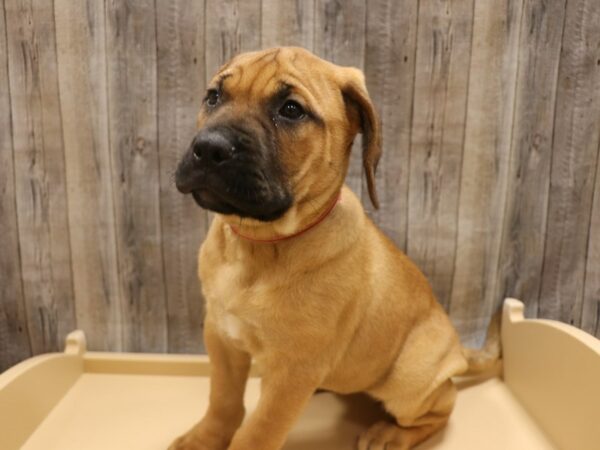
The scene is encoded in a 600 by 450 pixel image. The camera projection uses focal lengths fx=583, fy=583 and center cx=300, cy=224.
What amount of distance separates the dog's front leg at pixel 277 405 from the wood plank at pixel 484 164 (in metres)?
1.01

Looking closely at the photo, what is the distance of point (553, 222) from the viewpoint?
2.31 m

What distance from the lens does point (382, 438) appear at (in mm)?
1899

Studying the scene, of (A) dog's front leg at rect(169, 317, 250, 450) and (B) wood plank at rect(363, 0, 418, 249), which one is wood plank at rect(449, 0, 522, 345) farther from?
(A) dog's front leg at rect(169, 317, 250, 450)

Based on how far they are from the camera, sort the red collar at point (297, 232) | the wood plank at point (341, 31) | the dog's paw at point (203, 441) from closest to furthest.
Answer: the red collar at point (297, 232)
the dog's paw at point (203, 441)
the wood plank at point (341, 31)

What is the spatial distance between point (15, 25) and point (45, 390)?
1318 mm

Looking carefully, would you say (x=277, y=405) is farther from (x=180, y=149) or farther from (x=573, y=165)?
(x=573, y=165)

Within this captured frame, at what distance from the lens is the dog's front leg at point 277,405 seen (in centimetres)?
159

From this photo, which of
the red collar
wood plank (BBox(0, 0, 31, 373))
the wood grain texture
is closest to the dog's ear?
the red collar

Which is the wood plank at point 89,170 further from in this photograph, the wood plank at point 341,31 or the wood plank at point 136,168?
the wood plank at point 341,31

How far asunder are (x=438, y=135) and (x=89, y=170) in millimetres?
1346

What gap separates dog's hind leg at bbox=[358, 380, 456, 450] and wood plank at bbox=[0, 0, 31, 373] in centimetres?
145

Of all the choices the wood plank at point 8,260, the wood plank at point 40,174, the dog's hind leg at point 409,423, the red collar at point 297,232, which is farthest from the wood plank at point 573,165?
the wood plank at point 8,260

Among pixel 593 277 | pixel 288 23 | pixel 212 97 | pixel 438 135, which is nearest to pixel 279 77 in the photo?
pixel 212 97

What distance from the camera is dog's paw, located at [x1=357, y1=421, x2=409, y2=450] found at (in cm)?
188
